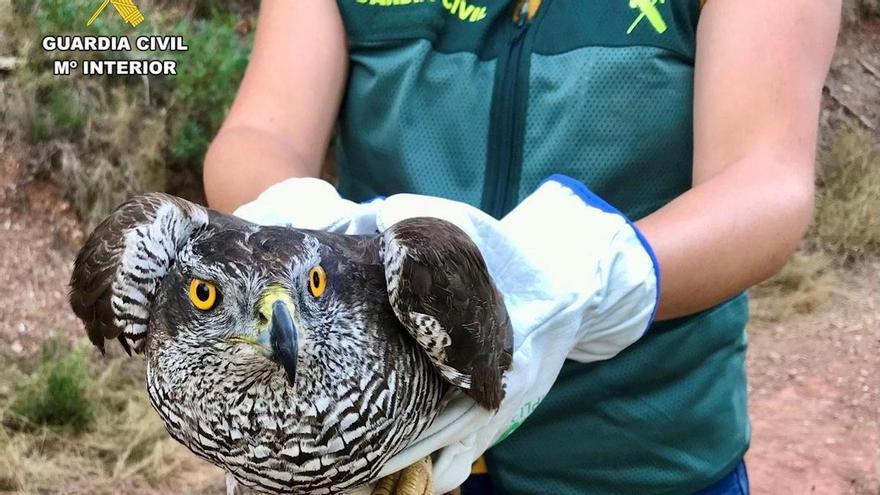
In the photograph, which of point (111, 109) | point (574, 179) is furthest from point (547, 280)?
point (111, 109)

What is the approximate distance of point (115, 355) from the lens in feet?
14.0

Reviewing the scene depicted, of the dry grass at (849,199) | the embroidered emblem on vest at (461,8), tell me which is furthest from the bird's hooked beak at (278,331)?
the dry grass at (849,199)

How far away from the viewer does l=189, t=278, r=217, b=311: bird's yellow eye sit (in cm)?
129

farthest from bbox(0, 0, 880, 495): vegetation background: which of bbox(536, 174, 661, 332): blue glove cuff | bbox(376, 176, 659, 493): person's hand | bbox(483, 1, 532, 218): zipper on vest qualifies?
bbox(536, 174, 661, 332): blue glove cuff

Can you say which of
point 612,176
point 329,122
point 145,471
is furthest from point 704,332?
point 145,471

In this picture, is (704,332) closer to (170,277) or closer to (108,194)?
(170,277)

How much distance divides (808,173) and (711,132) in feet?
0.57

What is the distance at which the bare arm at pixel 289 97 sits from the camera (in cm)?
187

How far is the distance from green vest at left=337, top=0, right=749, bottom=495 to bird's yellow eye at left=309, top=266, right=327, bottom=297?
54 centimetres

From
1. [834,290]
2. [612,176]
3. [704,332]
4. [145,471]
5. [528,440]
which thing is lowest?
[834,290]

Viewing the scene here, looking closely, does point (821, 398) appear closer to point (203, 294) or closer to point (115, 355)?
point (115, 355)

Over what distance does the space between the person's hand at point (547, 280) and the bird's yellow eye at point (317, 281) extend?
18 centimetres

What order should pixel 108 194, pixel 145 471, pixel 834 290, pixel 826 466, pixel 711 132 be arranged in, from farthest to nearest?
pixel 834 290 → pixel 108 194 → pixel 826 466 → pixel 145 471 → pixel 711 132

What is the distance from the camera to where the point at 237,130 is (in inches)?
75.1
